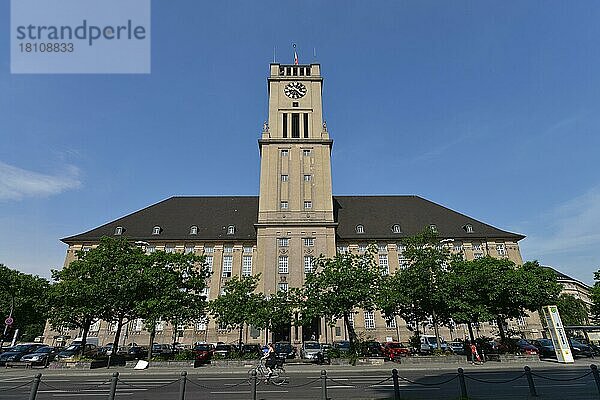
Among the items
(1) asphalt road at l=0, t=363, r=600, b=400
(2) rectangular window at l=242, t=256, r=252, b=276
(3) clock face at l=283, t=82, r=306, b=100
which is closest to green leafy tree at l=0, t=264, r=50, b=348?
(2) rectangular window at l=242, t=256, r=252, b=276

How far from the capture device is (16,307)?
40938 millimetres

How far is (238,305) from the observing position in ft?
100

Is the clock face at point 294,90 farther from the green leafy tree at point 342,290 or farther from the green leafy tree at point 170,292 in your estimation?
the green leafy tree at point 342,290

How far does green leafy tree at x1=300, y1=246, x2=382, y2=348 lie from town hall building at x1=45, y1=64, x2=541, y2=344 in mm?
14563

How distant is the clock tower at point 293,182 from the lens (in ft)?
155

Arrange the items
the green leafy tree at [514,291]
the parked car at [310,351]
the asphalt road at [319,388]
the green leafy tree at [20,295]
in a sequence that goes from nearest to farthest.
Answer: the asphalt road at [319,388]
the green leafy tree at [514,291]
the parked car at [310,351]
the green leafy tree at [20,295]

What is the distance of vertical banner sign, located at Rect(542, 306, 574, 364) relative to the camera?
2584cm

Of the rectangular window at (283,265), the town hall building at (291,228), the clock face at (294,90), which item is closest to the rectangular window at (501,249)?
the town hall building at (291,228)

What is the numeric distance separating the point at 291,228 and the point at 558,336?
29.7 metres

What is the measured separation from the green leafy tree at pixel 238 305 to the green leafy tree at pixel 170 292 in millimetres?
1436

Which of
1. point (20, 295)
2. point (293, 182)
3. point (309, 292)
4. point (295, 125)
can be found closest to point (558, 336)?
point (309, 292)

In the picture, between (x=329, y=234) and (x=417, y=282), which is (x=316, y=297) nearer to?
(x=417, y=282)

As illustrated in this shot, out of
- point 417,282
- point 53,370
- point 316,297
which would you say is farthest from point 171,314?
point 417,282

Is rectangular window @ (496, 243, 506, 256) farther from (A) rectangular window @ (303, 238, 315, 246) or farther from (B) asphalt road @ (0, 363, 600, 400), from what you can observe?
(B) asphalt road @ (0, 363, 600, 400)
